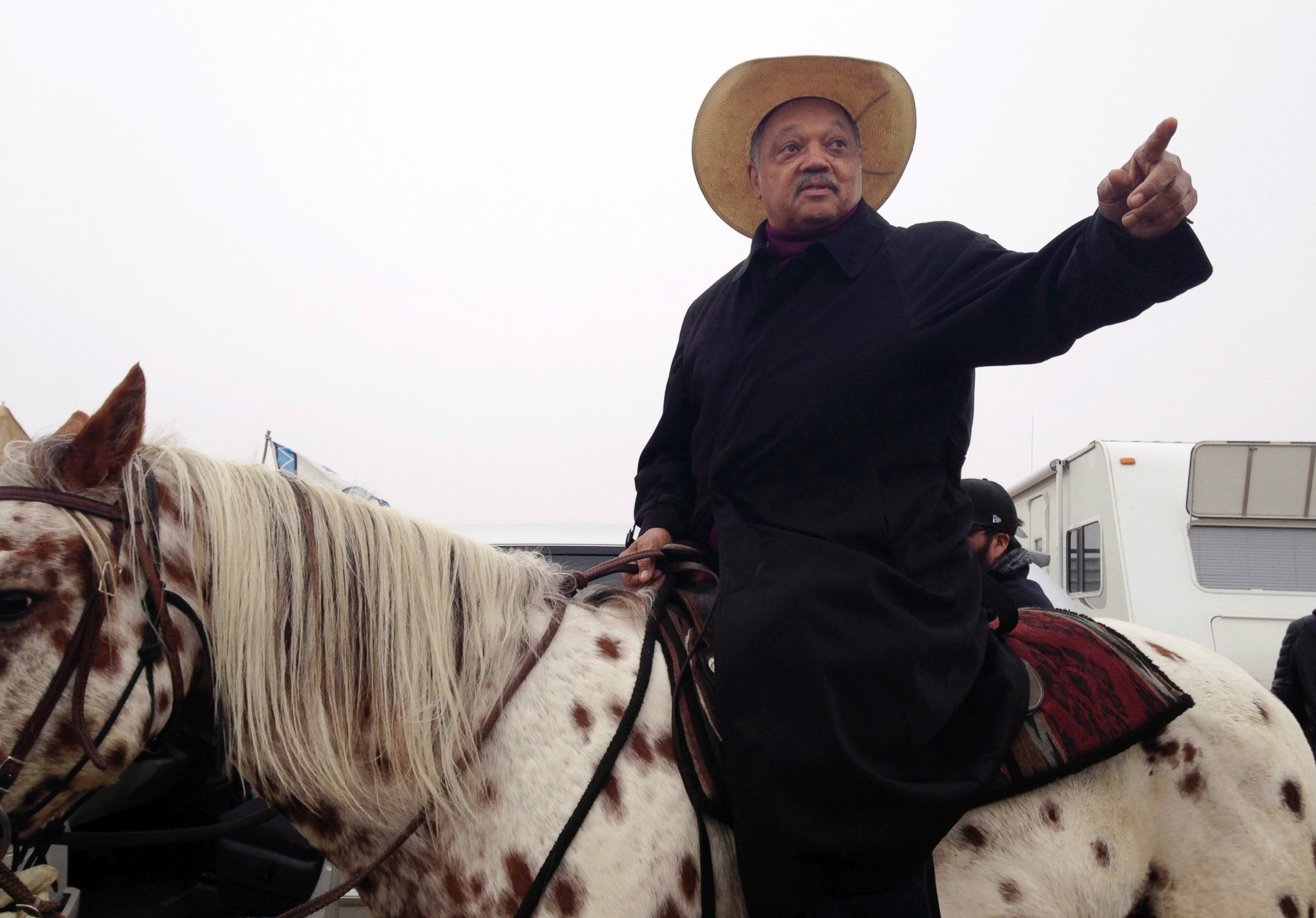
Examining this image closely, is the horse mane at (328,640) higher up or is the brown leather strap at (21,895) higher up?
the horse mane at (328,640)

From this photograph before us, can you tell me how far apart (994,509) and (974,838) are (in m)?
2.19

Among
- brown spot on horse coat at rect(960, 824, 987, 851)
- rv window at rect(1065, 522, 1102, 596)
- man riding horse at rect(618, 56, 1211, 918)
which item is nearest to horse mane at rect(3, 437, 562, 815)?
man riding horse at rect(618, 56, 1211, 918)

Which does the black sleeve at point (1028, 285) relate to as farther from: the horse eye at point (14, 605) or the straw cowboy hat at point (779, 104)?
the horse eye at point (14, 605)

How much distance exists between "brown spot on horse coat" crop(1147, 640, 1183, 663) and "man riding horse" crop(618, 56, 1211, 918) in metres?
0.55

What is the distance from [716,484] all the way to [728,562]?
0.20 m

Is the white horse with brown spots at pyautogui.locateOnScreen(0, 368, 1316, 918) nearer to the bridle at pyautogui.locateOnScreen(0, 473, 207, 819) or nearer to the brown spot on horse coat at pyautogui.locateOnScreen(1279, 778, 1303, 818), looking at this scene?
the bridle at pyautogui.locateOnScreen(0, 473, 207, 819)

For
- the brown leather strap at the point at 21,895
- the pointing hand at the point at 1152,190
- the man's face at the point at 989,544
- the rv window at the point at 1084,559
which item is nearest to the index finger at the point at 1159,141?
the pointing hand at the point at 1152,190

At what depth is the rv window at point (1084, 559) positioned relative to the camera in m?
5.89

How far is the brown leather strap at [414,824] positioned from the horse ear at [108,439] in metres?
0.80

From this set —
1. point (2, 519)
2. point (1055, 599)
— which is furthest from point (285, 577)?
point (1055, 599)

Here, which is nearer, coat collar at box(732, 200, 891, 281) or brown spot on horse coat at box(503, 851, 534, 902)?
brown spot on horse coat at box(503, 851, 534, 902)

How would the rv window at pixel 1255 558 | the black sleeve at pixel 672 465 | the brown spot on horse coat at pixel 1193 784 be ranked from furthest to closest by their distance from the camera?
the rv window at pixel 1255 558 → the black sleeve at pixel 672 465 → the brown spot on horse coat at pixel 1193 784

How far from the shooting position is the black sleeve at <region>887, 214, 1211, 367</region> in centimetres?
145

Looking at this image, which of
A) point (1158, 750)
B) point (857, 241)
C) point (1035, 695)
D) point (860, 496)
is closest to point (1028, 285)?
point (857, 241)
